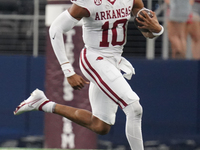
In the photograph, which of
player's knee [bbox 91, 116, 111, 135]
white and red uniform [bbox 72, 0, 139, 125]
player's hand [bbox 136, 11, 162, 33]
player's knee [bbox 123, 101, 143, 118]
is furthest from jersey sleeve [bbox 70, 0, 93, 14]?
player's knee [bbox 91, 116, 111, 135]

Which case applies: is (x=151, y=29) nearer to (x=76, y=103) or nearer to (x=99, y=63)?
(x=99, y=63)

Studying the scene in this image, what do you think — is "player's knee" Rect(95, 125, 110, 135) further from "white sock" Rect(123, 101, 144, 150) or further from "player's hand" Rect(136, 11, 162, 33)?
"player's hand" Rect(136, 11, 162, 33)

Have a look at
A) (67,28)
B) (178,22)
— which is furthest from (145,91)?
(67,28)

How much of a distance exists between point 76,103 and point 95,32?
5.99 feet

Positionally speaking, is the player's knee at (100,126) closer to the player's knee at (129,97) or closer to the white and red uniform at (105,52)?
the white and red uniform at (105,52)

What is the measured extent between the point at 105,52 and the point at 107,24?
244mm

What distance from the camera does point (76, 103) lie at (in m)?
6.62

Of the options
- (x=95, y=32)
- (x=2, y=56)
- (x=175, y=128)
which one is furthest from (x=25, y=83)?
(x=95, y=32)

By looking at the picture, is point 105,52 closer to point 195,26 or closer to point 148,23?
point 148,23

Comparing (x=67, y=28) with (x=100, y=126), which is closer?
(x=67, y=28)

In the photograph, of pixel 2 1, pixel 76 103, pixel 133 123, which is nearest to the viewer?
pixel 133 123

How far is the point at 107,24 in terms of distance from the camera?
16.1 ft

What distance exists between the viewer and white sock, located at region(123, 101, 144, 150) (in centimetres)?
462

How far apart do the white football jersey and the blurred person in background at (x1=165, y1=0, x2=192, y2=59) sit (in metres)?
2.52
